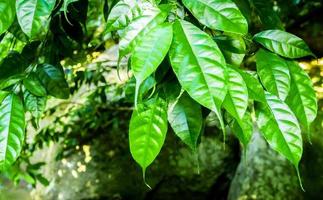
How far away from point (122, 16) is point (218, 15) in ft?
0.68

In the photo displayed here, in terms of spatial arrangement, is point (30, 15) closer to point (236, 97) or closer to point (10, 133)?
point (10, 133)

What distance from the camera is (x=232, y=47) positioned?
38.5 inches

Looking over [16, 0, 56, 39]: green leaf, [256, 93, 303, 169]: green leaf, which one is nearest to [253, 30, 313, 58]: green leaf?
[256, 93, 303, 169]: green leaf

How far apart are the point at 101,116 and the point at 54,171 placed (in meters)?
0.79

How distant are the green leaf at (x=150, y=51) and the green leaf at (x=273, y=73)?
0.32 m

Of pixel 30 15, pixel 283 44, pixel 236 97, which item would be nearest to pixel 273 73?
pixel 283 44

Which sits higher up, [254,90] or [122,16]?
[122,16]

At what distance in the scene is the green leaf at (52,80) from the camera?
1.21 m

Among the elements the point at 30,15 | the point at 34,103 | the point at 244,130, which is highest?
the point at 30,15

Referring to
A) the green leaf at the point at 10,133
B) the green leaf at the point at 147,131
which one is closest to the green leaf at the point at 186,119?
the green leaf at the point at 147,131

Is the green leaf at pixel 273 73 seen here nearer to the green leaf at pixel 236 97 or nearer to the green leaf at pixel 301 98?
the green leaf at pixel 301 98

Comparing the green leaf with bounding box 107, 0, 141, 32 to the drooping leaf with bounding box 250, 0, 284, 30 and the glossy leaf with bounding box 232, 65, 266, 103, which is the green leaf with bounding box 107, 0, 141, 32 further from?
the drooping leaf with bounding box 250, 0, 284, 30

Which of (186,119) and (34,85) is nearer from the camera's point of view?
(186,119)

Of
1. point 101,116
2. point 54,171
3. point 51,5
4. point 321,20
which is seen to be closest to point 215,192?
point 101,116
